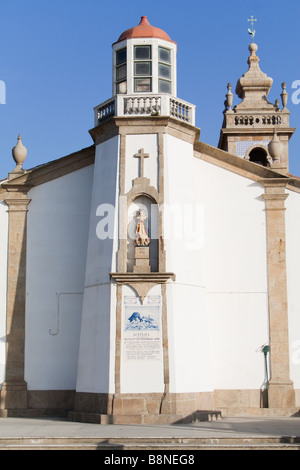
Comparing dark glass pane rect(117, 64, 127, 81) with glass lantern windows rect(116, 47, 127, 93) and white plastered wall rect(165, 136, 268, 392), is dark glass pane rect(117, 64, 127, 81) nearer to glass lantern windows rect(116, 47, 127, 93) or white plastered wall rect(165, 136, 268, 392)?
glass lantern windows rect(116, 47, 127, 93)

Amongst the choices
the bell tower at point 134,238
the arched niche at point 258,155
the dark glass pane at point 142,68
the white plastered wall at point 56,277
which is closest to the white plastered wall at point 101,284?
the bell tower at point 134,238

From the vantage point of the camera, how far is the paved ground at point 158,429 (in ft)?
54.6

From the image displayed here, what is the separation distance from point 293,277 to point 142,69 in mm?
7030

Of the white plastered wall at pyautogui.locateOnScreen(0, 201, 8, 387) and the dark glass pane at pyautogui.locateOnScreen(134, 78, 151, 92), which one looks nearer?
the dark glass pane at pyautogui.locateOnScreen(134, 78, 151, 92)

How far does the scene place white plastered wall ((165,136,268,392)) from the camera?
2108 centimetres

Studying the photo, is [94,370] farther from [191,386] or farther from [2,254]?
[2,254]

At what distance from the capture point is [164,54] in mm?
22969

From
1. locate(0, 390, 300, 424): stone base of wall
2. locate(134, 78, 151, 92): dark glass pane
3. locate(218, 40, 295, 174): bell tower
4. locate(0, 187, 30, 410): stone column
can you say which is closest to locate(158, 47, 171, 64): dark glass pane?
locate(134, 78, 151, 92): dark glass pane

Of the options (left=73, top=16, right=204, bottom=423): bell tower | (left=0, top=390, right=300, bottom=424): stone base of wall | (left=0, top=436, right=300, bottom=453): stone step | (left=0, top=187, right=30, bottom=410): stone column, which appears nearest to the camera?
(left=0, top=436, right=300, bottom=453): stone step

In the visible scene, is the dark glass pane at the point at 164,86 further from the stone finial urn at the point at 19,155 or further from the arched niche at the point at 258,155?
the arched niche at the point at 258,155

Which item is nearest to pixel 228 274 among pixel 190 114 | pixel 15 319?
pixel 190 114

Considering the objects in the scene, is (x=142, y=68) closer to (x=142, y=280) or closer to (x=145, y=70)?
(x=145, y=70)

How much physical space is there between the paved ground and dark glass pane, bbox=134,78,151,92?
354 inches

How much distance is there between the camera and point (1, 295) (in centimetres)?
2323
